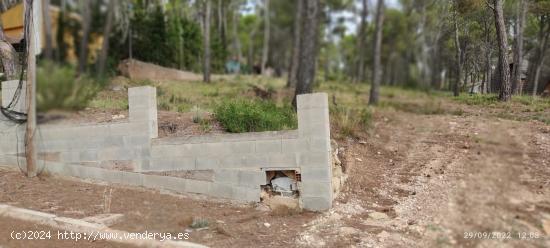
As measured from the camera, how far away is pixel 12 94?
29.1ft

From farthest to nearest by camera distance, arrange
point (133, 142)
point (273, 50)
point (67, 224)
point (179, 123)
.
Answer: point (273, 50) → point (179, 123) → point (133, 142) → point (67, 224)

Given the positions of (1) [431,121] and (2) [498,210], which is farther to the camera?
(1) [431,121]

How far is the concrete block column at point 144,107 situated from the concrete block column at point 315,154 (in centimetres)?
263

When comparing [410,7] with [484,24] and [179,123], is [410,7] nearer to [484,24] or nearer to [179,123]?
[484,24]

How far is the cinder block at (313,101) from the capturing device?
680 cm

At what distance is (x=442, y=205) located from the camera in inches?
259

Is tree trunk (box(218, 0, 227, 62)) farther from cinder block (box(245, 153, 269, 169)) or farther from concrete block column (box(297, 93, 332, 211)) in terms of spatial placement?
concrete block column (box(297, 93, 332, 211))

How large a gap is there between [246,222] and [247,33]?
4187cm

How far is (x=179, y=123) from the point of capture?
882 cm

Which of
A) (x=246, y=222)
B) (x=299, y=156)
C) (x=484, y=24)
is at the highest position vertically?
(x=484, y=24)

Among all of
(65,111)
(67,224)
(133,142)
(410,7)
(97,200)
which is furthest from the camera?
(410,7)

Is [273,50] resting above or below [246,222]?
above

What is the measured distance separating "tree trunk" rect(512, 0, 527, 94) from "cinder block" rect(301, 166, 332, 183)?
372cm

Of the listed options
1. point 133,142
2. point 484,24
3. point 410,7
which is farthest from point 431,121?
point 410,7
